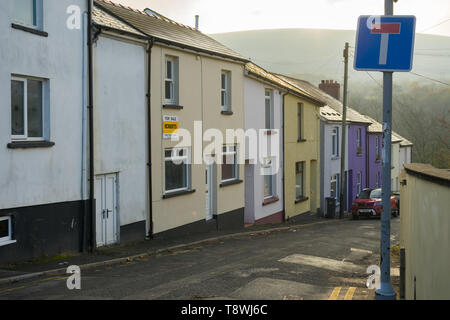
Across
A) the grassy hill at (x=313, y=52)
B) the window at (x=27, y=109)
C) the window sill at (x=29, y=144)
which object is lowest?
the window sill at (x=29, y=144)

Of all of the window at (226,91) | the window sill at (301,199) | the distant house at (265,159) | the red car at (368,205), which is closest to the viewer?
the window at (226,91)

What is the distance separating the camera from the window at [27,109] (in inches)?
453

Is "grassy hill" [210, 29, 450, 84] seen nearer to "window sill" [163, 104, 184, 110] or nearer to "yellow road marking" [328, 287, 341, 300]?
"window sill" [163, 104, 184, 110]

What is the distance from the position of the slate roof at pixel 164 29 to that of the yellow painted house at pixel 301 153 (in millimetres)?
6669

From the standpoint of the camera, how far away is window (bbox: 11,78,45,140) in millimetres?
11516

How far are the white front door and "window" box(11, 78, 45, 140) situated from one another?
2.33 meters

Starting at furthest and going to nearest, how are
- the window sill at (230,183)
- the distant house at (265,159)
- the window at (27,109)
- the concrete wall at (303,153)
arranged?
the concrete wall at (303,153), the distant house at (265,159), the window sill at (230,183), the window at (27,109)

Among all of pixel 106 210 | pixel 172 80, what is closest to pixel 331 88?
pixel 172 80

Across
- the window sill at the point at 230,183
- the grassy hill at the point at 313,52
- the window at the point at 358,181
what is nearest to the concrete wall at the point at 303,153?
the window sill at the point at 230,183

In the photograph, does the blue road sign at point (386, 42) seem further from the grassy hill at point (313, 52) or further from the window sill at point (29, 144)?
the grassy hill at point (313, 52)

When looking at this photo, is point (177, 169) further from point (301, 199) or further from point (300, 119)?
point (300, 119)

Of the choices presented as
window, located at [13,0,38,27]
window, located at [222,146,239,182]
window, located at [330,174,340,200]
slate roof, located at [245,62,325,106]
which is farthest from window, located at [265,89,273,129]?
window, located at [13,0,38,27]
